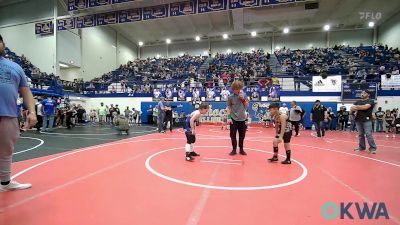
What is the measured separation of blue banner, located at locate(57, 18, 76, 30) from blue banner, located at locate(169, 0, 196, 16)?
356 inches

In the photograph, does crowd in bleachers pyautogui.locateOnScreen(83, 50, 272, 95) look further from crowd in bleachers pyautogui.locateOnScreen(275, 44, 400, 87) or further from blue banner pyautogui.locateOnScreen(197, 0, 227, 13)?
blue banner pyautogui.locateOnScreen(197, 0, 227, 13)

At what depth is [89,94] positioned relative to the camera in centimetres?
2377

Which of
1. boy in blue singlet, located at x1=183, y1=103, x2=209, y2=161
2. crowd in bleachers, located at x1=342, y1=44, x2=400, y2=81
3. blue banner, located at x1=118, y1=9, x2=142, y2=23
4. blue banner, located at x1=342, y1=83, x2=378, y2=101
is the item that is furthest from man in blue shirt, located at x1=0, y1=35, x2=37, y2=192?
crowd in bleachers, located at x1=342, y1=44, x2=400, y2=81

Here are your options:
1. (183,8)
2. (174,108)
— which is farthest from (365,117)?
(183,8)

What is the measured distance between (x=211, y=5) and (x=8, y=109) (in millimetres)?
16937

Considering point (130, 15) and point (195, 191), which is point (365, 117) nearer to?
point (195, 191)

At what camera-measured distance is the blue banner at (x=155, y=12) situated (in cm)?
1891

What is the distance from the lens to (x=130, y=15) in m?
19.6

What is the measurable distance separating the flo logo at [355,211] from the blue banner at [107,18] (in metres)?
20.6

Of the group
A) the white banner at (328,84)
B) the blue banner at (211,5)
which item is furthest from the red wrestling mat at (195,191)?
the blue banner at (211,5)

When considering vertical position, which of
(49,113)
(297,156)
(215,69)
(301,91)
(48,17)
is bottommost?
(297,156)

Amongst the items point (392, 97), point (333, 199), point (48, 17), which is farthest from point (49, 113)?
point (392, 97)

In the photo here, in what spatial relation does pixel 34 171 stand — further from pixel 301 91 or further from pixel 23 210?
pixel 301 91

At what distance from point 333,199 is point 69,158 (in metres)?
5.53
